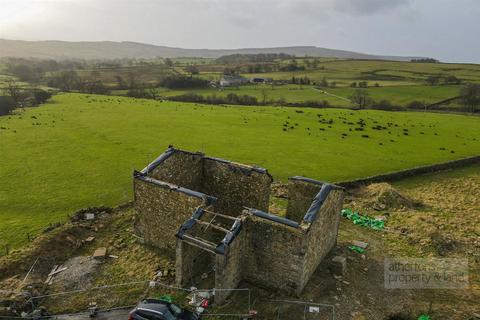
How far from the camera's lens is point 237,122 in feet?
212

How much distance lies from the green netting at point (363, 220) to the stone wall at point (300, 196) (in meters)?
6.91

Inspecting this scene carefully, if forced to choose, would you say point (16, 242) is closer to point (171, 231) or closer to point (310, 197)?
point (171, 231)

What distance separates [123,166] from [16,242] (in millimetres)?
16769

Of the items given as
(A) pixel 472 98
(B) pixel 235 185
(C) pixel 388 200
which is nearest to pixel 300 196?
(B) pixel 235 185

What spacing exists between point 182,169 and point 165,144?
83.2ft

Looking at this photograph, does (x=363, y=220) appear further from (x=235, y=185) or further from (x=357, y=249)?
(x=235, y=185)

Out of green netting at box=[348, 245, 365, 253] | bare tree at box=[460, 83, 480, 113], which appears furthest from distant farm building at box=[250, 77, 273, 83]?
green netting at box=[348, 245, 365, 253]

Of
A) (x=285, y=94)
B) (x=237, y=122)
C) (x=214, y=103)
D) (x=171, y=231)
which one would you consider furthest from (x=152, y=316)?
(x=285, y=94)

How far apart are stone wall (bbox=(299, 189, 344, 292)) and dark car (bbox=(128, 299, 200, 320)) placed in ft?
19.4

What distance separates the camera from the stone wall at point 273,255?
17453 mm

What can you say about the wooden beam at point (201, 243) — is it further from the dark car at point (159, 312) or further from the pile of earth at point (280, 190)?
the pile of earth at point (280, 190)

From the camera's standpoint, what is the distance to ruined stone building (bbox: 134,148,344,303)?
17531mm

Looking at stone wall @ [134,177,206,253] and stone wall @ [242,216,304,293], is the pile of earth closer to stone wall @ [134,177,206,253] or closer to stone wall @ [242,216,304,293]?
stone wall @ [134,177,206,253]

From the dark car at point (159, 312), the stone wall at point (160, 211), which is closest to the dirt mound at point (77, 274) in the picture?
the stone wall at point (160, 211)
